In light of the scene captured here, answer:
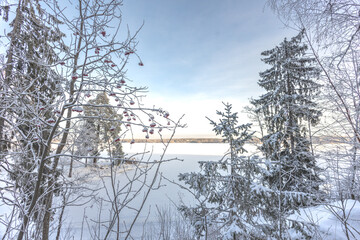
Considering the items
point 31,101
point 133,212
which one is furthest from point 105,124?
point 133,212

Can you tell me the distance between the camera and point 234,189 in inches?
189

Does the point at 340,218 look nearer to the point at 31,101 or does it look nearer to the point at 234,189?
the point at 234,189

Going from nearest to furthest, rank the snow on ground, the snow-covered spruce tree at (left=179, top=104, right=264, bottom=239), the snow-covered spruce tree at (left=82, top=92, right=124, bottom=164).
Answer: the snow-covered spruce tree at (left=82, top=92, right=124, bottom=164), the snow on ground, the snow-covered spruce tree at (left=179, top=104, right=264, bottom=239)

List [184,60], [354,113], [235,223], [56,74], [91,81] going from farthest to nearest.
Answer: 1. [184,60]
2. [235,223]
3. [354,113]
4. [56,74]
5. [91,81]

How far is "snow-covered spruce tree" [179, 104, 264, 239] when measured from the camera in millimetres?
4301

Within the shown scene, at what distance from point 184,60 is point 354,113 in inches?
523

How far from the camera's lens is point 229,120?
19.5ft

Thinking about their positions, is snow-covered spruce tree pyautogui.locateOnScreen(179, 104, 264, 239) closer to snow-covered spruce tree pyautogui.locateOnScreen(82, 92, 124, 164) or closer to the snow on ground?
the snow on ground

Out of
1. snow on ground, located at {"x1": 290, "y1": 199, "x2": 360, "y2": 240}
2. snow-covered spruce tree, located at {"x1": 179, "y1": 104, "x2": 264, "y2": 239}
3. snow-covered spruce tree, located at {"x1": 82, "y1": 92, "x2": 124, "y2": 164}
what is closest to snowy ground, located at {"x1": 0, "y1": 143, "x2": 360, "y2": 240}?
snow on ground, located at {"x1": 290, "y1": 199, "x2": 360, "y2": 240}

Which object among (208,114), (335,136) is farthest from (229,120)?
(335,136)

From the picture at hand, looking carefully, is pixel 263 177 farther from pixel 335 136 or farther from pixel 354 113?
pixel 354 113

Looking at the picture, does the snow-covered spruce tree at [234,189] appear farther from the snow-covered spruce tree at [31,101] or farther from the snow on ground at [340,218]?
the snow-covered spruce tree at [31,101]

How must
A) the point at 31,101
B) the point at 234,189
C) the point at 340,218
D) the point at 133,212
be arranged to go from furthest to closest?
the point at 133,212 → the point at 234,189 → the point at 31,101 → the point at 340,218

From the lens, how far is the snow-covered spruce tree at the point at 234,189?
4.30 m
